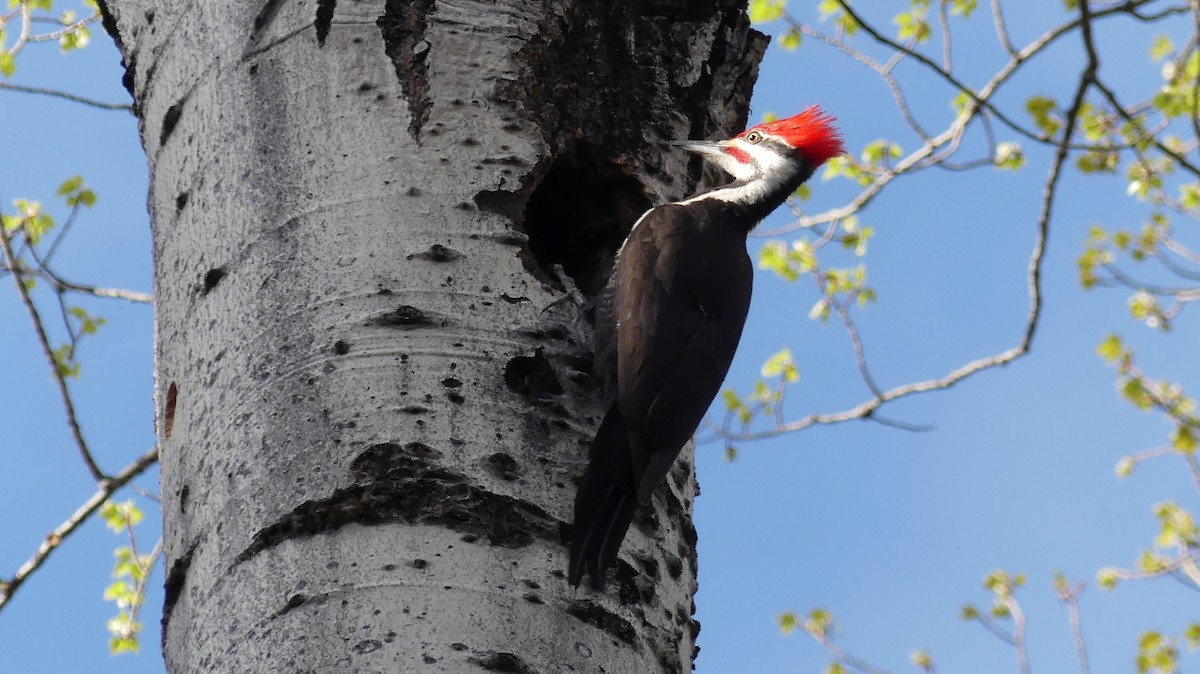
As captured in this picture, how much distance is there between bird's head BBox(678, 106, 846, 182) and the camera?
4.11 m

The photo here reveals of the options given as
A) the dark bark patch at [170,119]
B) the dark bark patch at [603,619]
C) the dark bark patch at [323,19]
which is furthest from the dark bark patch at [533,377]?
the dark bark patch at [170,119]

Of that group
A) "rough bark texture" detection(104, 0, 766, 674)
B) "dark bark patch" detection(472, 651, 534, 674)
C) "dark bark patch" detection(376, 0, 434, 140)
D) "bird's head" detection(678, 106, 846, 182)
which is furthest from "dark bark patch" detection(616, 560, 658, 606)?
"bird's head" detection(678, 106, 846, 182)

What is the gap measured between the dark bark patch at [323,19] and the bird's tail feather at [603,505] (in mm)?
839

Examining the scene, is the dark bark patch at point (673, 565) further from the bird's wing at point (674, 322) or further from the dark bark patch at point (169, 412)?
the dark bark patch at point (169, 412)

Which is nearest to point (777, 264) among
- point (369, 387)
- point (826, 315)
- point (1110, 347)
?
point (826, 315)

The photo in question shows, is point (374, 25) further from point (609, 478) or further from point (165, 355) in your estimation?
point (609, 478)

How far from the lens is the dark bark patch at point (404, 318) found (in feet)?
6.77

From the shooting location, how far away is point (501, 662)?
1.74 m

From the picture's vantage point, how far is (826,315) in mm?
5773

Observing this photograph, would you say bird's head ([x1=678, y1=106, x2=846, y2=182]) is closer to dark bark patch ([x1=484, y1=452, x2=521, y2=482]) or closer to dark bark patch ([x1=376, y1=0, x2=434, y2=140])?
dark bark patch ([x1=376, y1=0, x2=434, y2=140])

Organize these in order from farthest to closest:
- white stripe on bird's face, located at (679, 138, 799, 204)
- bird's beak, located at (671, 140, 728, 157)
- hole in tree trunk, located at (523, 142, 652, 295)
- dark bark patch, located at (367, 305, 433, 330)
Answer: white stripe on bird's face, located at (679, 138, 799, 204)
bird's beak, located at (671, 140, 728, 157)
hole in tree trunk, located at (523, 142, 652, 295)
dark bark patch, located at (367, 305, 433, 330)

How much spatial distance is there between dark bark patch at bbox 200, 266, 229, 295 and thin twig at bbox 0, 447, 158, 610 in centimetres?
173

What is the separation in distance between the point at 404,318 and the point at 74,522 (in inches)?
88.9

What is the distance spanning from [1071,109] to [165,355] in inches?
88.4
